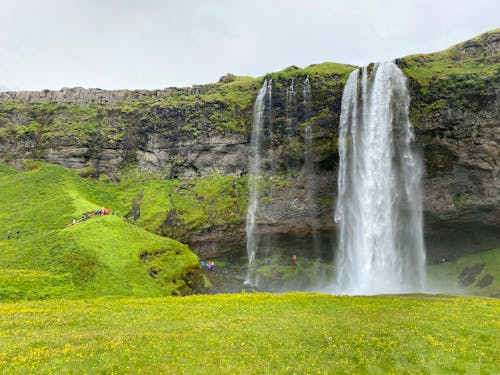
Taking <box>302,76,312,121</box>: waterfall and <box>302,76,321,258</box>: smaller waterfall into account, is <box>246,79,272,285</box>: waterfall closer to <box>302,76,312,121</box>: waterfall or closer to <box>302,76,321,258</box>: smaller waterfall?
<box>302,76,312,121</box>: waterfall

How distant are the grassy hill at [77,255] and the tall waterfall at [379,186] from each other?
930 inches

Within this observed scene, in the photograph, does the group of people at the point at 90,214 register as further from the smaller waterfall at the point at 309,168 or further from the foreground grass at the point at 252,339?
the smaller waterfall at the point at 309,168

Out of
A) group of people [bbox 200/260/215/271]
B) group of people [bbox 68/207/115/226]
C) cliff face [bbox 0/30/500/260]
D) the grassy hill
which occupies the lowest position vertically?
group of people [bbox 200/260/215/271]

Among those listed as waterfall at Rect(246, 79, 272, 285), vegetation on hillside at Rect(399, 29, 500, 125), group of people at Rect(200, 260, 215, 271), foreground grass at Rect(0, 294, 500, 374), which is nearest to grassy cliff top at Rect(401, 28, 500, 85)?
vegetation on hillside at Rect(399, 29, 500, 125)

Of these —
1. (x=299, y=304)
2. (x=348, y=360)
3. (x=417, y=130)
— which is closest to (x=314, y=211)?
(x=417, y=130)

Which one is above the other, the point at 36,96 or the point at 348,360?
the point at 36,96

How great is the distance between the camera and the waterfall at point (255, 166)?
6491 centimetres

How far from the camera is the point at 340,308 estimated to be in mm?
24281

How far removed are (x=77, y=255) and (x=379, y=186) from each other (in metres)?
40.2

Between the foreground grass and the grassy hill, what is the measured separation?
9509mm

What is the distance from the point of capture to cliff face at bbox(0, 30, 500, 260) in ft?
177

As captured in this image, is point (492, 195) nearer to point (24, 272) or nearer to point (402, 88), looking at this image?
point (402, 88)

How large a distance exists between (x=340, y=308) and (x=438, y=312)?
5.65 meters

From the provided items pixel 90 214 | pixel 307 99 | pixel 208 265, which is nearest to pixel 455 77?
pixel 307 99
